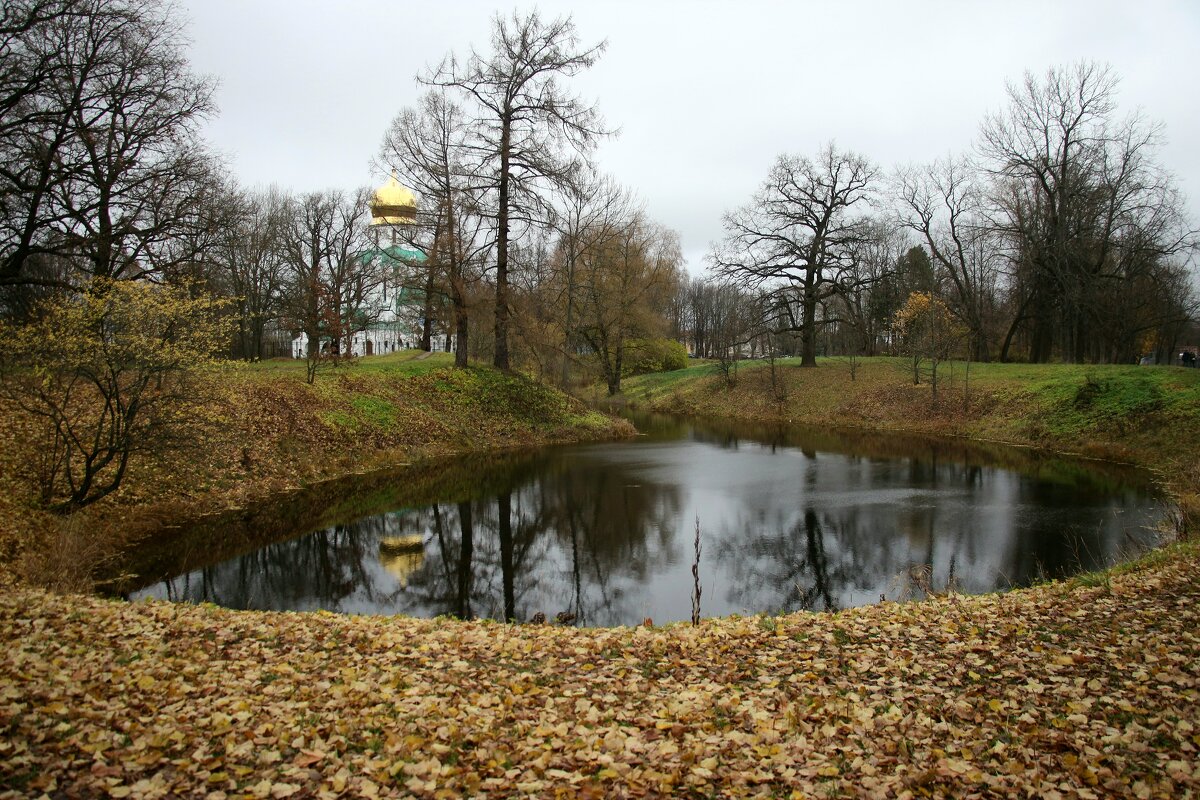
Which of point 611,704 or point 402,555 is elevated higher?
point 611,704

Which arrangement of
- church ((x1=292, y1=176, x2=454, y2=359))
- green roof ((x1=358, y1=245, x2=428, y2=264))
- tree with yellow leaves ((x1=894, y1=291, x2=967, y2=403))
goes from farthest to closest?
tree with yellow leaves ((x1=894, y1=291, x2=967, y2=403)) < church ((x1=292, y1=176, x2=454, y2=359)) < green roof ((x1=358, y1=245, x2=428, y2=264))

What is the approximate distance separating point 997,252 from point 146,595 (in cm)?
3976

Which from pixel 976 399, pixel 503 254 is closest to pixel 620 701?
pixel 503 254

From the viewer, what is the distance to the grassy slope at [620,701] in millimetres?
4254

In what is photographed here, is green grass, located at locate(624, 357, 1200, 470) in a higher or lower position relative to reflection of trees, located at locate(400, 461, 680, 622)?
higher

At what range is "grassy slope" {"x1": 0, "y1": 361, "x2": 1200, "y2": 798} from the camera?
425cm

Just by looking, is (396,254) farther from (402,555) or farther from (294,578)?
(294,578)

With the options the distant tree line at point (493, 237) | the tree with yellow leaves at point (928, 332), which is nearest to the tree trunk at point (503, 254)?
the distant tree line at point (493, 237)

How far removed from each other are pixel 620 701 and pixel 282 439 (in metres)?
15.4

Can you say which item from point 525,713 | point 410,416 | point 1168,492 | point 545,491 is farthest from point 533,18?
point 525,713

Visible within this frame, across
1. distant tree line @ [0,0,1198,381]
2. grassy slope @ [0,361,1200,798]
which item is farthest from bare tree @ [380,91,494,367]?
grassy slope @ [0,361,1200,798]

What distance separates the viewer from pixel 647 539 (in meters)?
13.2

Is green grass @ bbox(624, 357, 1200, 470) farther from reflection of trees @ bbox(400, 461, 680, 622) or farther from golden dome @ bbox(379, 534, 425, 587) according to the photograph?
golden dome @ bbox(379, 534, 425, 587)

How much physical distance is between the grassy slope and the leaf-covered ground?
0.02m
